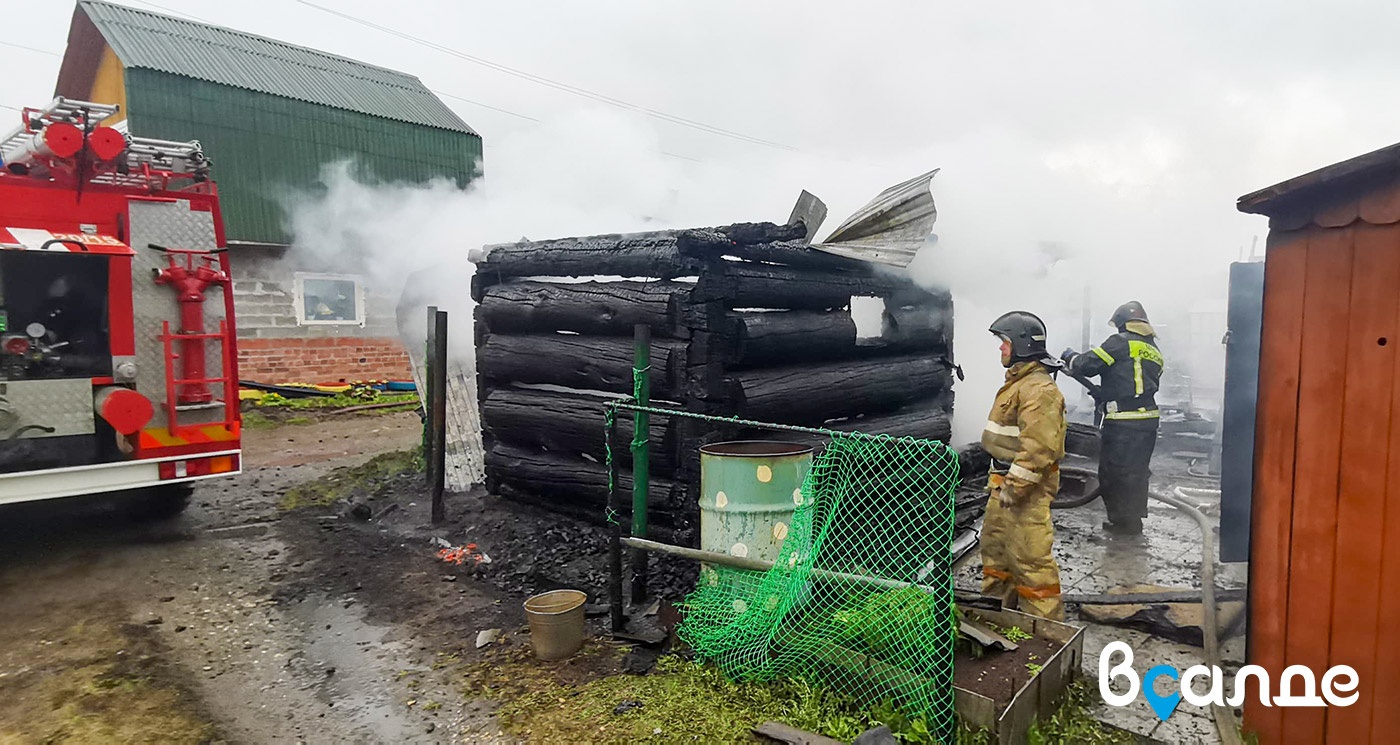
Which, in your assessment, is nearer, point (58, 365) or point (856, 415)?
point (58, 365)

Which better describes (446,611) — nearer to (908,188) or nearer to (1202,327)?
(908,188)

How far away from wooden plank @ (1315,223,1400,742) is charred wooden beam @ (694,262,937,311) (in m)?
3.87

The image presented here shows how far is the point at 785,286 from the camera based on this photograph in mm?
Answer: 6668

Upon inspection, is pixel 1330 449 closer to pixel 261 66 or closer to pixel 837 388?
pixel 837 388

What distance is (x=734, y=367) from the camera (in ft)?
20.4

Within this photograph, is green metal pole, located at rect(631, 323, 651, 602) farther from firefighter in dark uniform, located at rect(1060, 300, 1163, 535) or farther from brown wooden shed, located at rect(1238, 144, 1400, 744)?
firefighter in dark uniform, located at rect(1060, 300, 1163, 535)

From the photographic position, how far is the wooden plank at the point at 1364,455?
119 inches

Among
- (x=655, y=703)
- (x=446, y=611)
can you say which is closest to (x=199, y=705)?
(x=446, y=611)

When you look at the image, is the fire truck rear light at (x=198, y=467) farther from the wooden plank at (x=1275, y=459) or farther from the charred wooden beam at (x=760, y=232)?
the wooden plank at (x=1275, y=459)

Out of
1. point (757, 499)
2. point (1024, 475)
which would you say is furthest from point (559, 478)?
point (1024, 475)

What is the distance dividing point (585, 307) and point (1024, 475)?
4048 millimetres

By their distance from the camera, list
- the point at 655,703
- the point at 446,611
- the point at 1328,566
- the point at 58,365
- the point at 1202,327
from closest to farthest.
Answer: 1. the point at 1328,566
2. the point at 655,703
3. the point at 446,611
4. the point at 58,365
5. the point at 1202,327

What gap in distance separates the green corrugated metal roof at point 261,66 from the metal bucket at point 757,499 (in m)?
15.6

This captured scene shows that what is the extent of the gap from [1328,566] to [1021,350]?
6.89 feet
